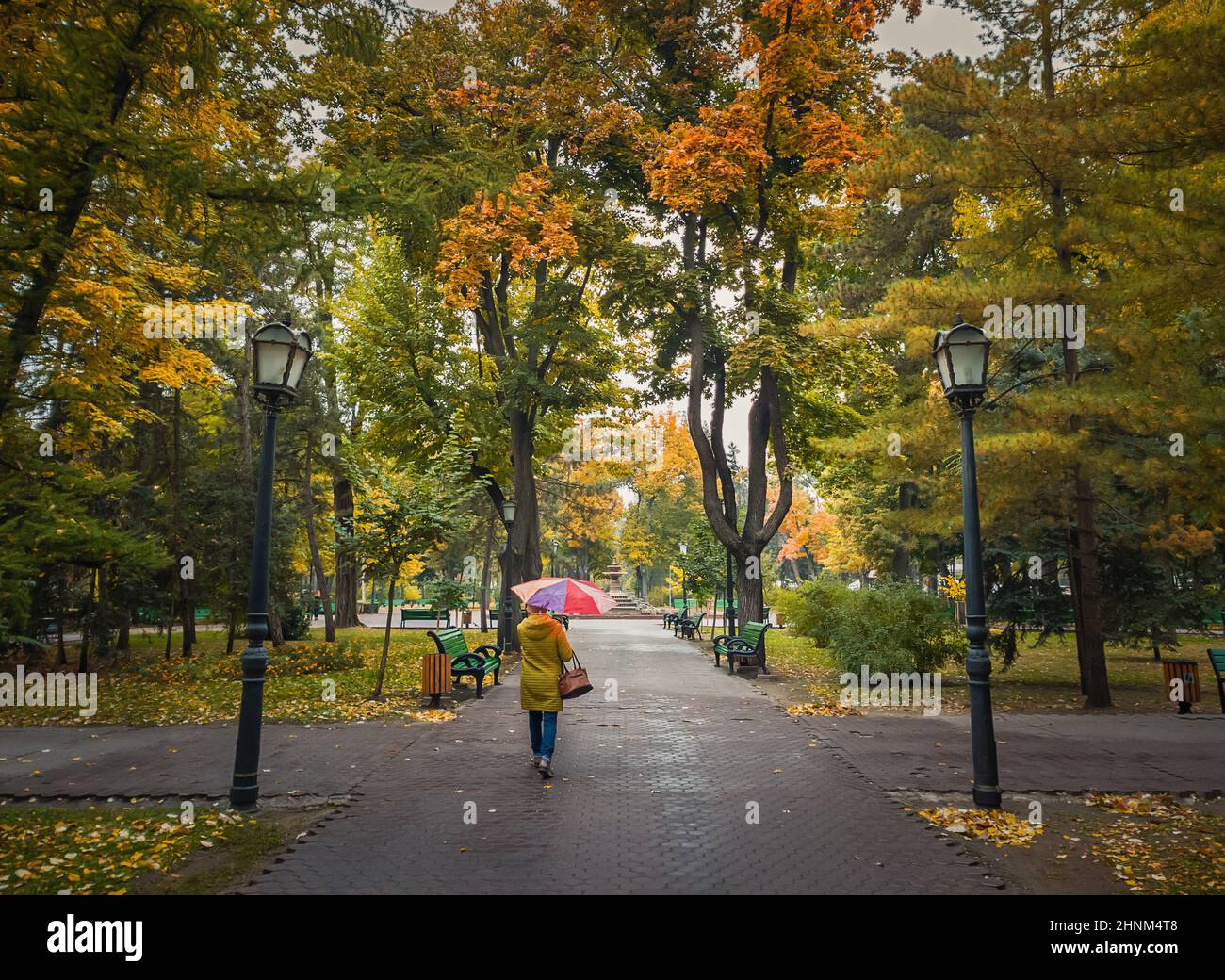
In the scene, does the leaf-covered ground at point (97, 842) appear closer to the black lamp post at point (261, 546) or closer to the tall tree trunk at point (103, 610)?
the black lamp post at point (261, 546)

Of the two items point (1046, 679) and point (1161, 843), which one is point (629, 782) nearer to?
point (1161, 843)

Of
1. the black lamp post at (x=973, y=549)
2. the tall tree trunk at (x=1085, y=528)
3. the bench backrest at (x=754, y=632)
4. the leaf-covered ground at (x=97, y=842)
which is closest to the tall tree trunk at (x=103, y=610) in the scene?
the leaf-covered ground at (x=97, y=842)

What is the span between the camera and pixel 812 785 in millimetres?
7137

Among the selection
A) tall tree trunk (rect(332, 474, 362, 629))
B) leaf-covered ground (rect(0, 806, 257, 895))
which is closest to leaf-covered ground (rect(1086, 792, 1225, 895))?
leaf-covered ground (rect(0, 806, 257, 895))

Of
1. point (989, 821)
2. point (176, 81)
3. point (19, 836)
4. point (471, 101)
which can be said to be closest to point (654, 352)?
point (471, 101)

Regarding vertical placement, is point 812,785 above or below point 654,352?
below

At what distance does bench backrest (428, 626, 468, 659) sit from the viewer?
12.2m

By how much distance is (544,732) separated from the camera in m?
7.34

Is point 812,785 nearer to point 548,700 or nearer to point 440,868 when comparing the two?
point 548,700

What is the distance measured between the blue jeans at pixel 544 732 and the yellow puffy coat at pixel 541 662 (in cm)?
12

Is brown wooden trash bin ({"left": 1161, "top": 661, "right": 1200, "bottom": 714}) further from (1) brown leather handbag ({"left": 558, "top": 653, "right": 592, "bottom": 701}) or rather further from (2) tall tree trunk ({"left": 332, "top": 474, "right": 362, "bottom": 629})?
(2) tall tree trunk ({"left": 332, "top": 474, "right": 362, "bottom": 629})

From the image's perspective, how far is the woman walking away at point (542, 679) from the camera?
7.35 meters

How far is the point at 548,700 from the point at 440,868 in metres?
2.58

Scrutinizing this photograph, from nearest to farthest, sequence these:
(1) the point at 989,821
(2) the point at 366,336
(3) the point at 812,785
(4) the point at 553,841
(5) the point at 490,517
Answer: (4) the point at 553,841 → (1) the point at 989,821 → (3) the point at 812,785 → (2) the point at 366,336 → (5) the point at 490,517
